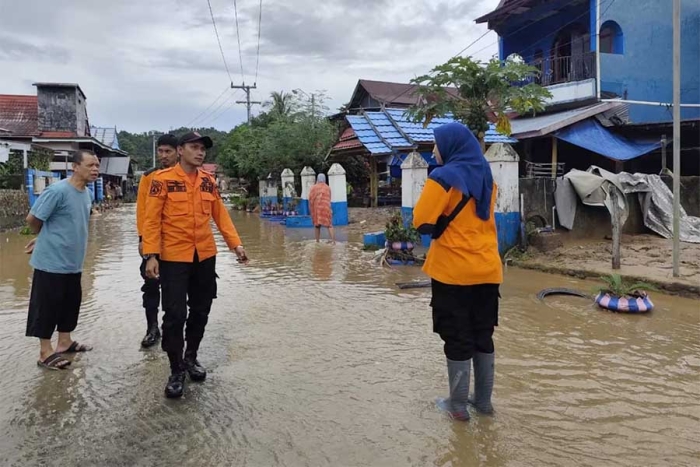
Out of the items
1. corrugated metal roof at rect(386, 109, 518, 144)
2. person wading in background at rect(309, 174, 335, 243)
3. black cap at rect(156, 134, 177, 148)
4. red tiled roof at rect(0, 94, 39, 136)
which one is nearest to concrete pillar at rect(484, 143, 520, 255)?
person wading in background at rect(309, 174, 335, 243)

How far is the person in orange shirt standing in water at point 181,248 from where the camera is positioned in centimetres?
366

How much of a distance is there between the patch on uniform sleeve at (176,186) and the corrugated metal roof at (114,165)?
3456 centimetres

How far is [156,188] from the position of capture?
3711mm

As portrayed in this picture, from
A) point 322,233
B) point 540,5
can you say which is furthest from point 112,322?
point 540,5

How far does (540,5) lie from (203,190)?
54.1ft

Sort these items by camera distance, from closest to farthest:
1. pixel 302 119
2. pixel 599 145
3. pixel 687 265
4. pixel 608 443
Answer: pixel 608 443 → pixel 687 265 → pixel 599 145 → pixel 302 119

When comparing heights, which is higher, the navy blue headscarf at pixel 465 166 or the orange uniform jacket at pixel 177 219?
the navy blue headscarf at pixel 465 166

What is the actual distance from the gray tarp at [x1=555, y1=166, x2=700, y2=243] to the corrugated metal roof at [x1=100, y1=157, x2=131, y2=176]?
31973mm

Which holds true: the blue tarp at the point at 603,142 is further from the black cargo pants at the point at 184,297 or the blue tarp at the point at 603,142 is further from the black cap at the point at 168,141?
the black cargo pants at the point at 184,297

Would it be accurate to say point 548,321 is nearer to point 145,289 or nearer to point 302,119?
point 145,289

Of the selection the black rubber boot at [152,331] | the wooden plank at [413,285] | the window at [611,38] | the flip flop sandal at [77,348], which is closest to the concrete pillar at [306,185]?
the window at [611,38]

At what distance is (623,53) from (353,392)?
16669mm

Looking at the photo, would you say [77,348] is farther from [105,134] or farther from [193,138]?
[105,134]

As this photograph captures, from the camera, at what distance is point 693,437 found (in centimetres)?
302
